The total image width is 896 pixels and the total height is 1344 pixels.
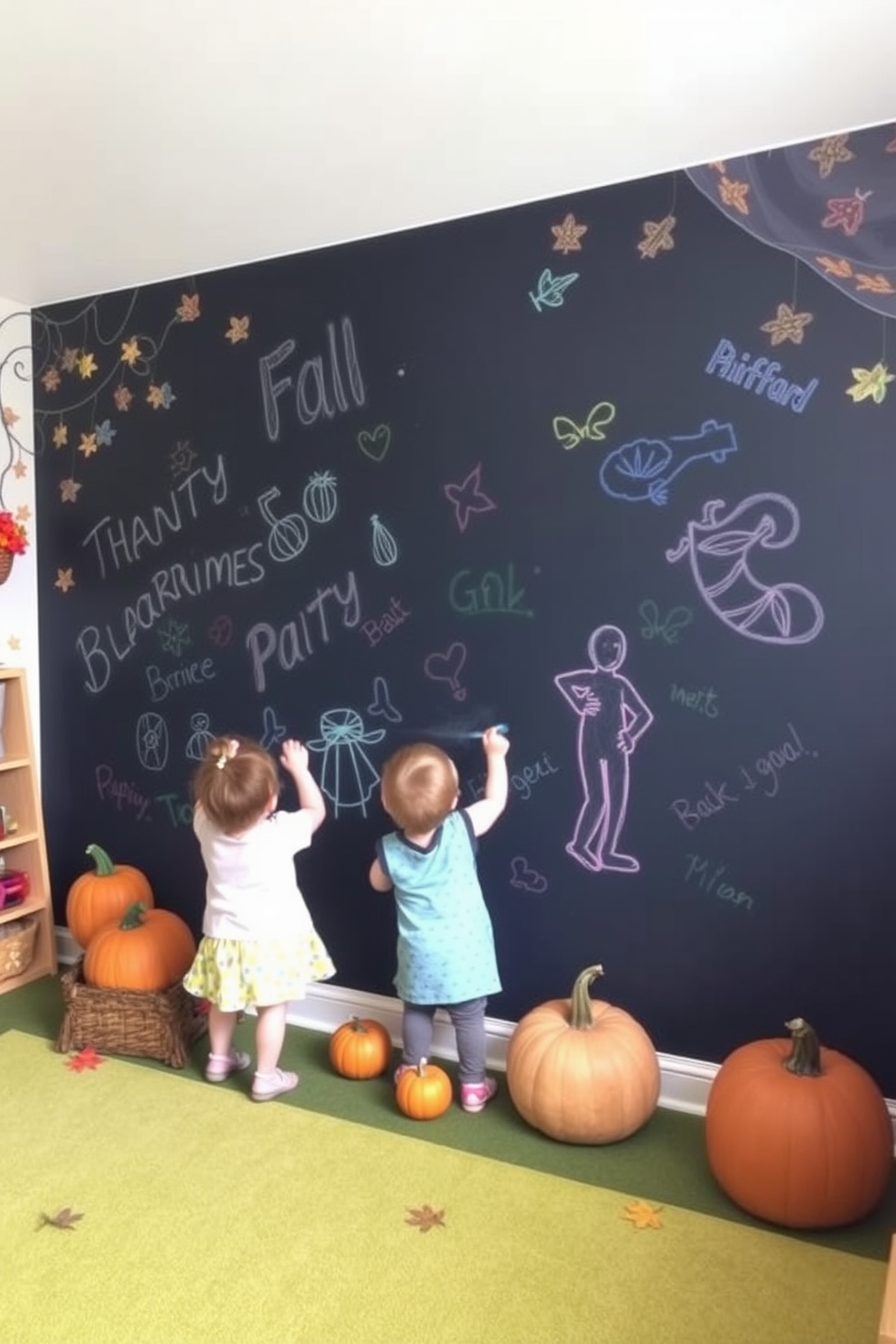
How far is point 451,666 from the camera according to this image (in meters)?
3.24

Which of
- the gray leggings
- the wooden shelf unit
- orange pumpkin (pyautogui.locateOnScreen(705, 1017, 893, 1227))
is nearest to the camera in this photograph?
orange pumpkin (pyautogui.locateOnScreen(705, 1017, 893, 1227))

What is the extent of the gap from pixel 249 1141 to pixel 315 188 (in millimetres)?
2608

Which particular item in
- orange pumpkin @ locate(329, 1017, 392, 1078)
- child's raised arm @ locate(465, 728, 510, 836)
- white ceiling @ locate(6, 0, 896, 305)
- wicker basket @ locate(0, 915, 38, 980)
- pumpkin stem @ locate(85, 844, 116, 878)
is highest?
white ceiling @ locate(6, 0, 896, 305)

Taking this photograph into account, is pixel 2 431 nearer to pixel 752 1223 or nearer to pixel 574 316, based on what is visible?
pixel 574 316

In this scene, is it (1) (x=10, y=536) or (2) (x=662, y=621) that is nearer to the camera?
(2) (x=662, y=621)

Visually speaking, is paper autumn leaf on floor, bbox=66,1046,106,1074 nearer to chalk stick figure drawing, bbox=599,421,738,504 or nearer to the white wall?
the white wall

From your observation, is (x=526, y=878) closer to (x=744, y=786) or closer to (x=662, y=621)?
(x=744, y=786)

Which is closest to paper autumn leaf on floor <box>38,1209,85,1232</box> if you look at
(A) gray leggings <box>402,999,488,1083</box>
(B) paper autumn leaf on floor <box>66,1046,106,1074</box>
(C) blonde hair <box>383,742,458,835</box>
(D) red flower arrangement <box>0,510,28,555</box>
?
(B) paper autumn leaf on floor <box>66,1046,106,1074</box>

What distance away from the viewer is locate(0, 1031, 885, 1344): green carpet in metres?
2.14

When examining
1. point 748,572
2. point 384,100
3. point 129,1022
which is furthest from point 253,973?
point 384,100

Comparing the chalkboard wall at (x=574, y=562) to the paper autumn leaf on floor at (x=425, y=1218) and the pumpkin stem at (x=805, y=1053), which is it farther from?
the paper autumn leaf on floor at (x=425, y=1218)

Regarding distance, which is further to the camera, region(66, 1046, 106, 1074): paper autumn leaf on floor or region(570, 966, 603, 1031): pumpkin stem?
region(66, 1046, 106, 1074): paper autumn leaf on floor

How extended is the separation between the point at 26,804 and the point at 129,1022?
1.11 meters

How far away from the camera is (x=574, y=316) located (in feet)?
9.83
